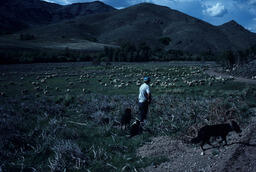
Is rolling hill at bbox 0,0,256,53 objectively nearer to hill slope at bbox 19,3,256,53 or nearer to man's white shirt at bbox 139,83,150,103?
hill slope at bbox 19,3,256,53

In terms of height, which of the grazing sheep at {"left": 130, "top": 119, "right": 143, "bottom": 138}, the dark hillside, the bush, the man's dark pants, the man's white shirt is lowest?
the grazing sheep at {"left": 130, "top": 119, "right": 143, "bottom": 138}

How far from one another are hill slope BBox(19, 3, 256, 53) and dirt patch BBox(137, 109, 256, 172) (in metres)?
89.7

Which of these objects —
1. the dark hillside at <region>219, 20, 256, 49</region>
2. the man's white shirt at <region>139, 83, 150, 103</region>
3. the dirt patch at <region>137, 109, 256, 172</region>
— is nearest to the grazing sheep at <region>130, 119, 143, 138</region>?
the man's white shirt at <region>139, 83, 150, 103</region>

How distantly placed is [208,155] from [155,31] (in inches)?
4841

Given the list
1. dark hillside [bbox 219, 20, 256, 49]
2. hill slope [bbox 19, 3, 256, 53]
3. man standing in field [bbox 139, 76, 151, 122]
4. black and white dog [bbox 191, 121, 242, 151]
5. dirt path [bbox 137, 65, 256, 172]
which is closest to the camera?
dirt path [bbox 137, 65, 256, 172]

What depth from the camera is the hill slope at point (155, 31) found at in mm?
98650

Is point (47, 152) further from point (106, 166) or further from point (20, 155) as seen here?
point (106, 166)

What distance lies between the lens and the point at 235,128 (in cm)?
486

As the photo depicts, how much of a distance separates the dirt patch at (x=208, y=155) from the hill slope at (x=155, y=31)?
89723 millimetres

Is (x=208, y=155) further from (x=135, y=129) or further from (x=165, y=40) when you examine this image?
(x=165, y=40)

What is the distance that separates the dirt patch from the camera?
4094 mm

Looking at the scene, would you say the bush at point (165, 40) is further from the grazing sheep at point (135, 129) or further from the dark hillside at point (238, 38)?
the grazing sheep at point (135, 129)

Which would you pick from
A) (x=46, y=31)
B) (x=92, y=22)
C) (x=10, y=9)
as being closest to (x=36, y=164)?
(x=46, y=31)

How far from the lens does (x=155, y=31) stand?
12150 cm
